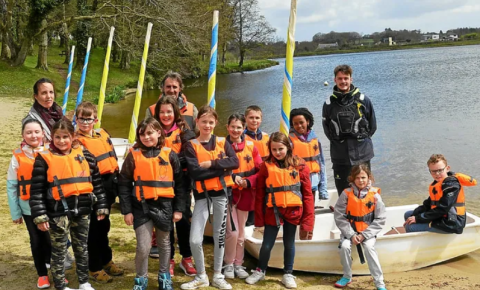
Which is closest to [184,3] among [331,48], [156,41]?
[156,41]

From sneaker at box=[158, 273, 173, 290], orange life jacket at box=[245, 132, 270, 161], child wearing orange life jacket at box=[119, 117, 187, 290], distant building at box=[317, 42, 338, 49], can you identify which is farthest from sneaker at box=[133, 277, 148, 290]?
distant building at box=[317, 42, 338, 49]

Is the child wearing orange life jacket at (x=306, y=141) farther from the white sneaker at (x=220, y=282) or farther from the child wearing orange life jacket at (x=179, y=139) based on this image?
the white sneaker at (x=220, y=282)

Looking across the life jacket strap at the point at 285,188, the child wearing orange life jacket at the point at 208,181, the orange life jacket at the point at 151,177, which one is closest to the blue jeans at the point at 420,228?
the life jacket strap at the point at 285,188

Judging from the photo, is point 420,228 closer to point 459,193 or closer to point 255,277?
point 459,193

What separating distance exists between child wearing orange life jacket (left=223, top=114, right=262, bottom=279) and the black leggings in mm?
1728

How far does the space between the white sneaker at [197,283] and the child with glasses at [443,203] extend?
8.46ft

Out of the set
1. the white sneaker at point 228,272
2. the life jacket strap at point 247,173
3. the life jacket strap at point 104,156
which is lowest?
the white sneaker at point 228,272

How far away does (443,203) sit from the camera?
17.2ft

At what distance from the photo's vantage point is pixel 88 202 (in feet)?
13.6

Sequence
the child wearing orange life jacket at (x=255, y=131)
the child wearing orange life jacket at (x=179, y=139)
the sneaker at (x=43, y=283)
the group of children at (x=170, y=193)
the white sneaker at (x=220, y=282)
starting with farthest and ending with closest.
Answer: the child wearing orange life jacket at (x=255, y=131) < the child wearing orange life jacket at (x=179, y=139) < the white sneaker at (x=220, y=282) < the sneaker at (x=43, y=283) < the group of children at (x=170, y=193)

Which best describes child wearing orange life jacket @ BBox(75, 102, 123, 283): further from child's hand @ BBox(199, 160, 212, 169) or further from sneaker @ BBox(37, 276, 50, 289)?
child's hand @ BBox(199, 160, 212, 169)

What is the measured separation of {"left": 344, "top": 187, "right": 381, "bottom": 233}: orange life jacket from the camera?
488 centimetres

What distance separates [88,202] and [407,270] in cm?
371

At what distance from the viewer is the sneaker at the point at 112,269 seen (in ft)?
15.8
